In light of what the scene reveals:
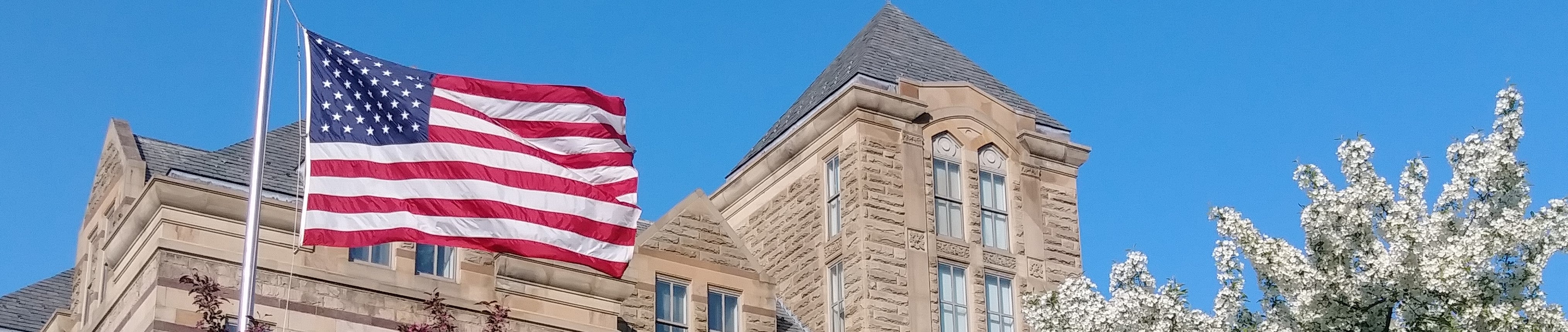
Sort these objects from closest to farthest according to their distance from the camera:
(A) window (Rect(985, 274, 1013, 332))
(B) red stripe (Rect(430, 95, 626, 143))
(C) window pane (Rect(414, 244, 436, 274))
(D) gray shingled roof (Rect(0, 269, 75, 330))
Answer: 1. (B) red stripe (Rect(430, 95, 626, 143))
2. (C) window pane (Rect(414, 244, 436, 274))
3. (D) gray shingled roof (Rect(0, 269, 75, 330))
4. (A) window (Rect(985, 274, 1013, 332))

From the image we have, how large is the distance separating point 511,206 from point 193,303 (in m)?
3.08

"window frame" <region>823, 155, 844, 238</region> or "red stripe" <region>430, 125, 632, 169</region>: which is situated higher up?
"window frame" <region>823, 155, 844, 238</region>

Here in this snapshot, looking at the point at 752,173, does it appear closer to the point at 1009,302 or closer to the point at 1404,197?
the point at 1009,302

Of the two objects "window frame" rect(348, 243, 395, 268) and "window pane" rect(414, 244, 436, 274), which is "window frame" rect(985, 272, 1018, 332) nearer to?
"window pane" rect(414, 244, 436, 274)

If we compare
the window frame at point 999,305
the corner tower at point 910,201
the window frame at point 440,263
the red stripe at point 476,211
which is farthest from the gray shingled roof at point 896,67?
the red stripe at point 476,211

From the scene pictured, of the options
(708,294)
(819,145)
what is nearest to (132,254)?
(708,294)

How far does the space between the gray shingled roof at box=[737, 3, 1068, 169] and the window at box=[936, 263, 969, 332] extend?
3.33 meters

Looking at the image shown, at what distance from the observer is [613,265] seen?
69.8 ft

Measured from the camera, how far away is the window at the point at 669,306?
28484mm

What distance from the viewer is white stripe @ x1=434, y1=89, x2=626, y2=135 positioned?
68.1 feet

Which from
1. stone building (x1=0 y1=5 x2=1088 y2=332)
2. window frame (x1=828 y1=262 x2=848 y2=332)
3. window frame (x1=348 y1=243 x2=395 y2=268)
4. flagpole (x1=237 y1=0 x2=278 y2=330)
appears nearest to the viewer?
flagpole (x1=237 y1=0 x2=278 y2=330)

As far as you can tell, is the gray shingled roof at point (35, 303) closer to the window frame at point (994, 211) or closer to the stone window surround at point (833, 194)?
the stone window surround at point (833, 194)

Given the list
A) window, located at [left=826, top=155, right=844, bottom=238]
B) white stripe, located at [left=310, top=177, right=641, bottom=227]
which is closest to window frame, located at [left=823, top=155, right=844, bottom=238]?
window, located at [left=826, top=155, right=844, bottom=238]

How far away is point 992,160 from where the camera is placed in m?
33.9
